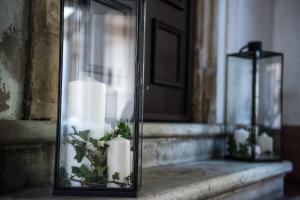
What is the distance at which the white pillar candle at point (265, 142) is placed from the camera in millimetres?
1916

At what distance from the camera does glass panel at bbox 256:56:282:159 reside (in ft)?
6.32

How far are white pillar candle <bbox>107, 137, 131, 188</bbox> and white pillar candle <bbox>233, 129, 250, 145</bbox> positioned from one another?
114 cm

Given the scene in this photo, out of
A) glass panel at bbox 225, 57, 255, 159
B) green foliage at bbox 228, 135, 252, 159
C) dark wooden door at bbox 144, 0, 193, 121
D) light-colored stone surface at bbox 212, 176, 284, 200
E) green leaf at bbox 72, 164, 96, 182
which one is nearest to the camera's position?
green leaf at bbox 72, 164, 96, 182

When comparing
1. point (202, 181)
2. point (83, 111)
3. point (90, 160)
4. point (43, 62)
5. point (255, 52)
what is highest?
point (255, 52)

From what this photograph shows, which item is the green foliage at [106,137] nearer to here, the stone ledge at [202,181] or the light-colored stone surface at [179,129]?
the stone ledge at [202,181]

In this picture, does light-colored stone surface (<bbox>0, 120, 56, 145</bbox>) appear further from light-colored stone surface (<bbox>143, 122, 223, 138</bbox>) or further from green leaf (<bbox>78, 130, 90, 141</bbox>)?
light-colored stone surface (<bbox>143, 122, 223, 138</bbox>)

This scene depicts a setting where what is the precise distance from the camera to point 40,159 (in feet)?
3.22

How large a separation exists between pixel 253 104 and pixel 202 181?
86 cm

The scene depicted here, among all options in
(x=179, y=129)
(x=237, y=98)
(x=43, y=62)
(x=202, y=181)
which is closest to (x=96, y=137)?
(x=43, y=62)

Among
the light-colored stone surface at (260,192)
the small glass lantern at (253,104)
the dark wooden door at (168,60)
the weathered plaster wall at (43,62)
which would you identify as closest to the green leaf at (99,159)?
the weathered plaster wall at (43,62)

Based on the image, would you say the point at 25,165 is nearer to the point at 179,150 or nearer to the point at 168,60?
the point at 179,150

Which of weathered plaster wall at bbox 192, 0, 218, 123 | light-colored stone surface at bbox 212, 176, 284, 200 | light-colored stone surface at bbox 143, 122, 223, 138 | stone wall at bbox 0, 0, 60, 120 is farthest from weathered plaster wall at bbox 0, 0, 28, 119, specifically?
weathered plaster wall at bbox 192, 0, 218, 123

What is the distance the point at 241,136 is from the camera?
75.5 inches

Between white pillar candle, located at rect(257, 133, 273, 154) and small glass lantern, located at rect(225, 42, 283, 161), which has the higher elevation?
small glass lantern, located at rect(225, 42, 283, 161)
